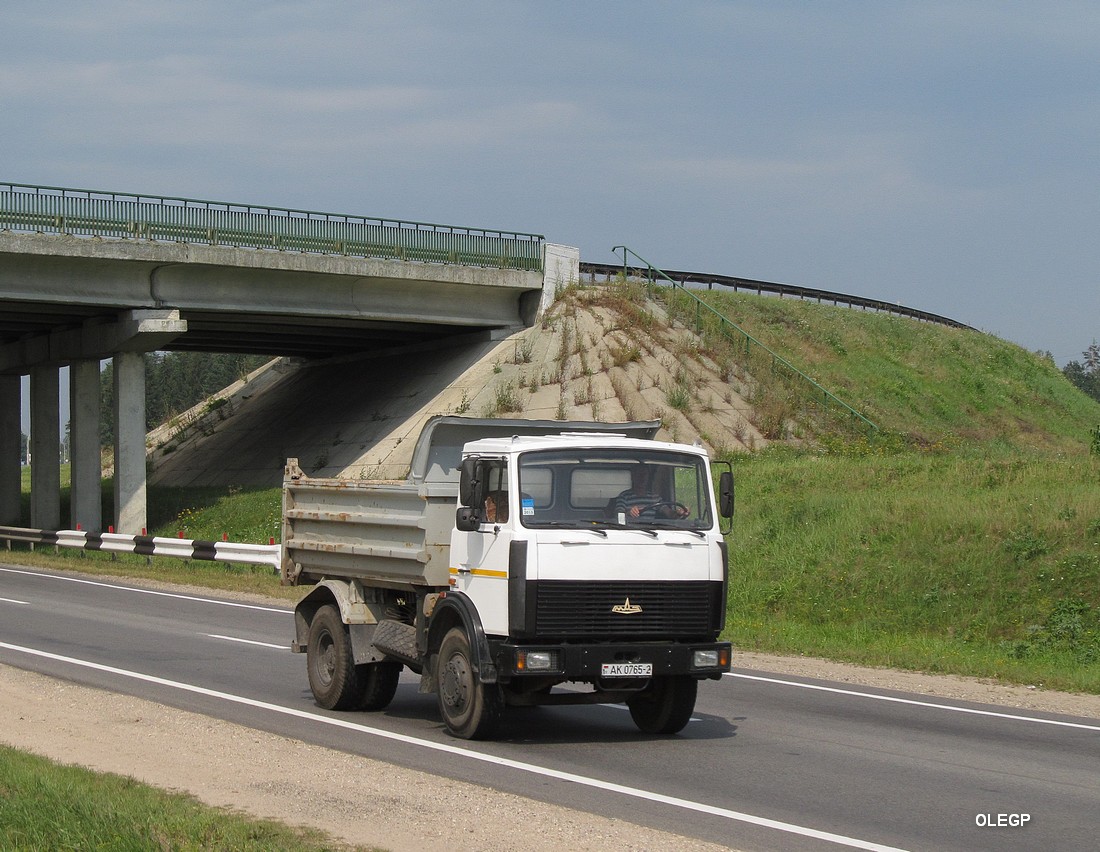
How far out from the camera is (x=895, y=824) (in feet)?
25.2

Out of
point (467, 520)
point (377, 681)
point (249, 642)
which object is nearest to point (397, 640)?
point (377, 681)

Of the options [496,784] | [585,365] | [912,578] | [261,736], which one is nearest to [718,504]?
[496,784]

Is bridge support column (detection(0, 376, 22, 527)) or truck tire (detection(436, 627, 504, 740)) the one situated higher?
bridge support column (detection(0, 376, 22, 527))

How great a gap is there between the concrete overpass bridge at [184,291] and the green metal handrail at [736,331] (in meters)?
3.46

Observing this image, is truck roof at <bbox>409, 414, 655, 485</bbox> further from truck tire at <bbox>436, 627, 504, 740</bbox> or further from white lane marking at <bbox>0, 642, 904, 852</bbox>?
white lane marking at <bbox>0, 642, 904, 852</bbox>

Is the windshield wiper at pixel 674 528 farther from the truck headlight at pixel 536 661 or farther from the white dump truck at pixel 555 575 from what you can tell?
the truck headlight at pixel 536 661

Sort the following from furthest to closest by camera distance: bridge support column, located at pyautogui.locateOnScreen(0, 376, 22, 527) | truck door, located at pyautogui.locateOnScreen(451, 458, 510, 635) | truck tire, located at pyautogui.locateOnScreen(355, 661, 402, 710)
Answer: bridge support column, located at pyautogui.locateOnScreen(0, 376, 22, 527) → truck tire, located at pyautogui.locateOnScreen(355, 661, 402, 710) → truck door, located at pyautogui.locateOnScreen(451, 458, 510, 635)

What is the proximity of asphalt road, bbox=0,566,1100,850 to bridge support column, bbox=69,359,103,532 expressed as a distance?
932 inches

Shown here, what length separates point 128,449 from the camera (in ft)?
120

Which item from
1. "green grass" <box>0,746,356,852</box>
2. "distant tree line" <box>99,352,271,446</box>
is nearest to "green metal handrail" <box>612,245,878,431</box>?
"green grass" <box>0,746,356,852</box>

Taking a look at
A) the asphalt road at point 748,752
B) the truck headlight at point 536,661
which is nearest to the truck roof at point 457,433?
the asphalt road at point 748,752

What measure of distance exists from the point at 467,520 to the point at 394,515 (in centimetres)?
128

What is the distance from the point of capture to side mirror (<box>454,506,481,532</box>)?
10.1 m

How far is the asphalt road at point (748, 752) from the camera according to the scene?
7.73m
